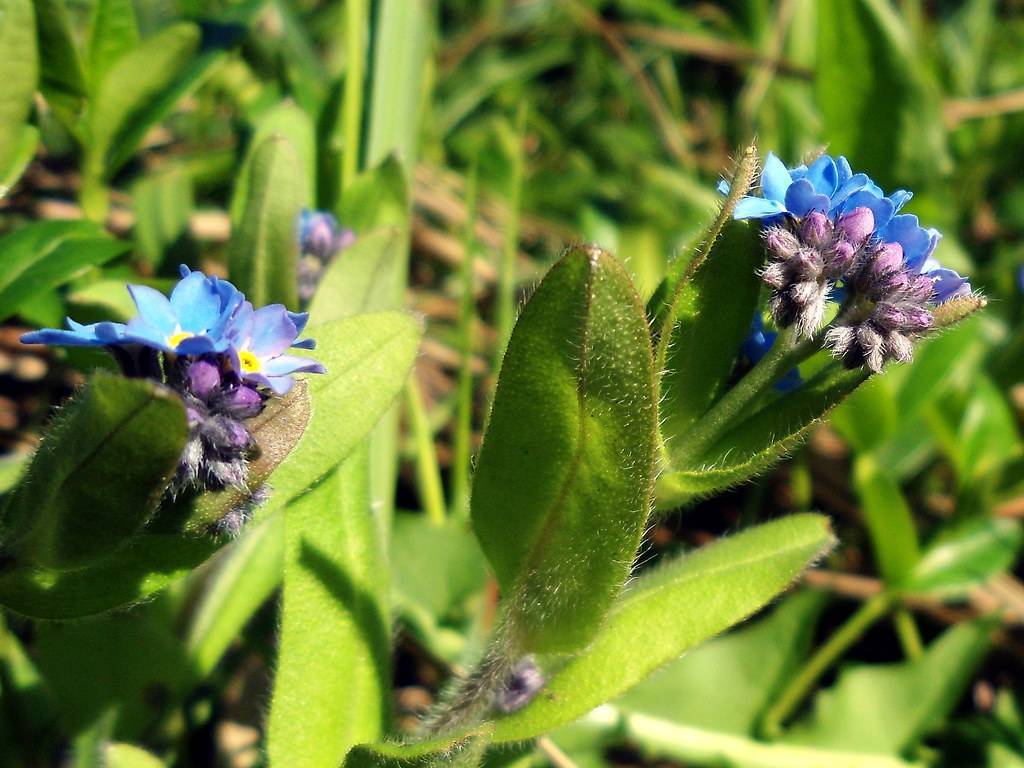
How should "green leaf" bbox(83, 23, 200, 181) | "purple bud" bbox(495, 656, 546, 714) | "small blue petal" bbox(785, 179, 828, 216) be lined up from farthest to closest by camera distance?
1. "green leaf" bbox(83, 23, 200, 181)
2. "purple bud" bbox(495, 656, 546, 714)
3. "small blue petal" bbox(785, 179, 828, 216)

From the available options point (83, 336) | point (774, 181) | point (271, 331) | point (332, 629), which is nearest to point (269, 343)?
point (271, 331)

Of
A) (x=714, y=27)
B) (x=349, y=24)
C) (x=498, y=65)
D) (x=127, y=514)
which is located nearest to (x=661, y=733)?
(x=127, y=514)

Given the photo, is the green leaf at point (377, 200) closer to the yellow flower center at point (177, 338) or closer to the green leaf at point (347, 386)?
the green leaf at point (347, 386)

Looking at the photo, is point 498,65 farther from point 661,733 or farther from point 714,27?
point 661,733

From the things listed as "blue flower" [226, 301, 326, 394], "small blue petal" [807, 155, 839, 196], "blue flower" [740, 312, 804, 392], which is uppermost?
"small blue petal" [807, 155, 839, 196]

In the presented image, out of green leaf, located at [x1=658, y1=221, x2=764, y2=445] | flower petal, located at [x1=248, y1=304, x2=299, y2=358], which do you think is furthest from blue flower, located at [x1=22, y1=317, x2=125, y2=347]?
green leaf, located at [x1=658, y1=221, x2=764, y2=445]

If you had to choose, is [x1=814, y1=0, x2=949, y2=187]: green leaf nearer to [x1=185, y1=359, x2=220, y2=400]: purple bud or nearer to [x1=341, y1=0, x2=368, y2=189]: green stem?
[x1=341, y1=0, x2=368, y2=189]: green stem
